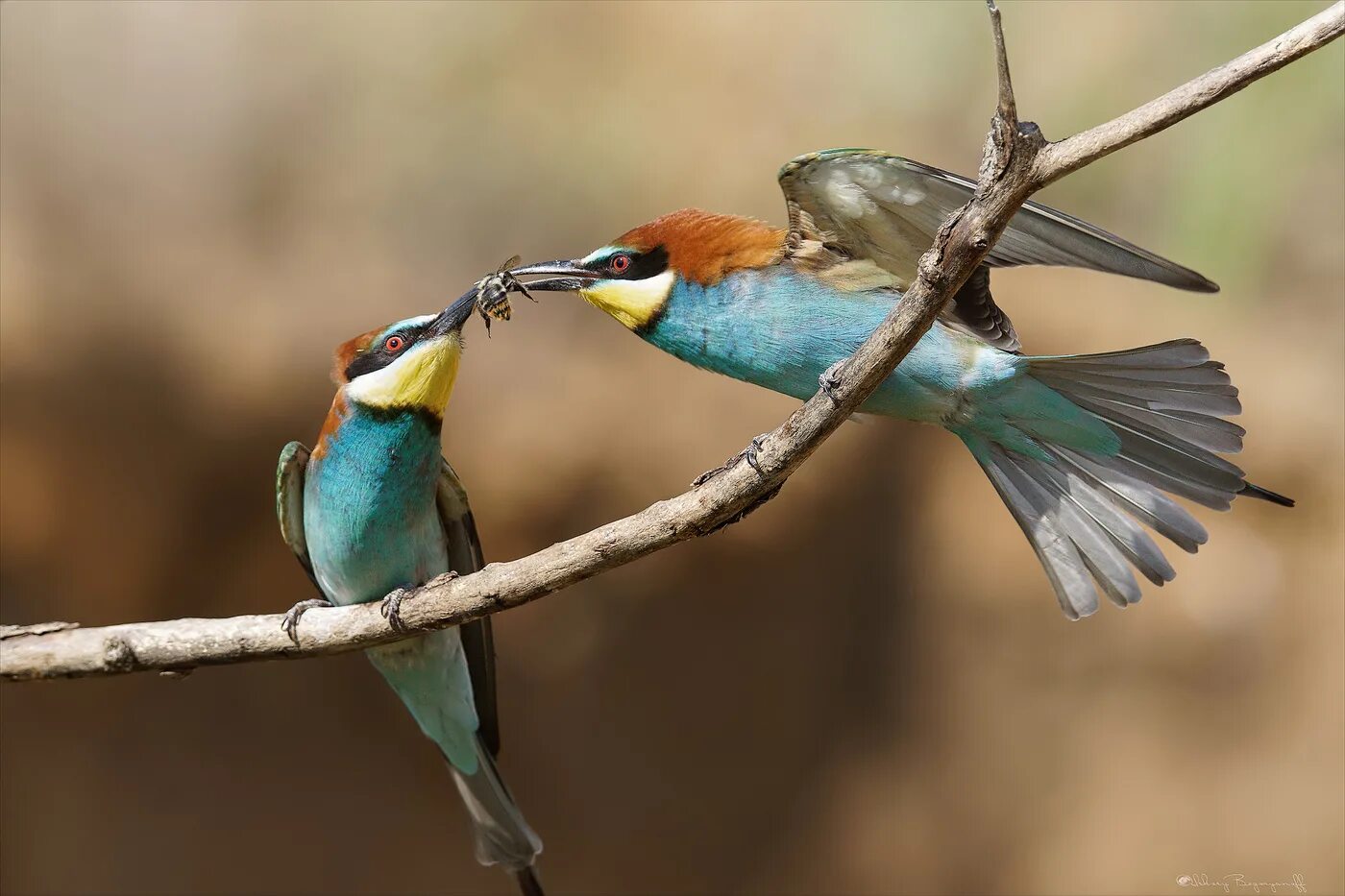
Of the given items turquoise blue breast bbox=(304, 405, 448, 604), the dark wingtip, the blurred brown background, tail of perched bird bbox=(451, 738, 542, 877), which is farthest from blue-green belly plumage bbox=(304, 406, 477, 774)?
the dark wingtip

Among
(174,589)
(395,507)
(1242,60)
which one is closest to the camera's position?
(1242,60)

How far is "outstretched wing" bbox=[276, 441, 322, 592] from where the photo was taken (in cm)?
191

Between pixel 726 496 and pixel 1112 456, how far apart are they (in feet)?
2.03

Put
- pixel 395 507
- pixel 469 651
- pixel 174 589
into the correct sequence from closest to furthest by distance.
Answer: pixel 395 507 < pixel 469 651 < pixel 174 589

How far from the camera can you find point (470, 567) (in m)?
2.02

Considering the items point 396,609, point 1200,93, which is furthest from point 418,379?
point 1200,93

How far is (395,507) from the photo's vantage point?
1.80m

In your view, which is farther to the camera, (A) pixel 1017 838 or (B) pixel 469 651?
(A) pixel 1017 838

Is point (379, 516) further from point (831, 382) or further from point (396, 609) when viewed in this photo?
point (831, 382)

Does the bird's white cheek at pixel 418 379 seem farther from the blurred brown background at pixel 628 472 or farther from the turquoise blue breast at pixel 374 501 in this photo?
the blurred brown background at pixel 628 472

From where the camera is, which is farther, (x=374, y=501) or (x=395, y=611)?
(x=374, y=501)

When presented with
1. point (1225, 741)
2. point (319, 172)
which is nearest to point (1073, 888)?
point (1225, 741)

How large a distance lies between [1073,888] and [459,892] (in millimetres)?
1393

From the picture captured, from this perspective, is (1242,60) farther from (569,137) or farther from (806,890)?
(806,890)
